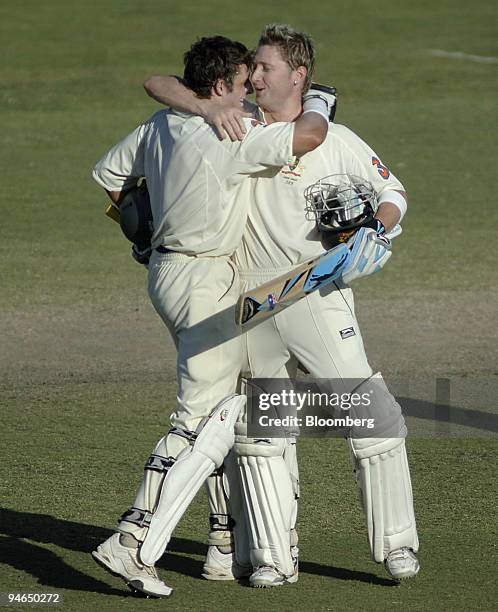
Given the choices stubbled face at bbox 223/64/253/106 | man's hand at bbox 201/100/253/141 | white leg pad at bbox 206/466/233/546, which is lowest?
white leg pad at bbox 206/466/233/546

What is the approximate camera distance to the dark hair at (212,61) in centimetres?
426

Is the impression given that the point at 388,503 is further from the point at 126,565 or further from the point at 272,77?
the point at 272,77

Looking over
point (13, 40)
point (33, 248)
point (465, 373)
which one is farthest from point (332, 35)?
point (465, 373)

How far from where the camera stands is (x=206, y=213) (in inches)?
169

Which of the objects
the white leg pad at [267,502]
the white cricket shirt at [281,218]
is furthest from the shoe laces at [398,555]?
the white cricket shirt at [281,218]

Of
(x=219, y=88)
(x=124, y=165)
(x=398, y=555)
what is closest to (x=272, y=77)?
(x=219, y=88)

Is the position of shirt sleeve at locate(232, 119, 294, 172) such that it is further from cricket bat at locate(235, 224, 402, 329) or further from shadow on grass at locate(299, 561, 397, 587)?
shadow on grass at locate(299, 561, 397, 587)

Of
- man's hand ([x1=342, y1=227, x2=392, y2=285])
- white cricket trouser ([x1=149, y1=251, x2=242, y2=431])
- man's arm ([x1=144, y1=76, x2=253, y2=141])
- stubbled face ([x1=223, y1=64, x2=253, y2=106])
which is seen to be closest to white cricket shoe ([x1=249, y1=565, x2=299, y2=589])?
white cricket trouser ([x1=149, y1=251, x2=242, y2=431])

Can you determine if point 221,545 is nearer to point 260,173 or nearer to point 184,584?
point 184,584

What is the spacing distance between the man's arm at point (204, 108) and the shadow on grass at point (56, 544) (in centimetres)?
159

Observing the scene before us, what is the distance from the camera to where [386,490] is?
4.38 m

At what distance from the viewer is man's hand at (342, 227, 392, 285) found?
4277 millimetres

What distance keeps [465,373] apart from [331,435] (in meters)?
1.58

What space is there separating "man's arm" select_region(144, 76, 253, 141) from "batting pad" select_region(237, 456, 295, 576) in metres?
1.13
